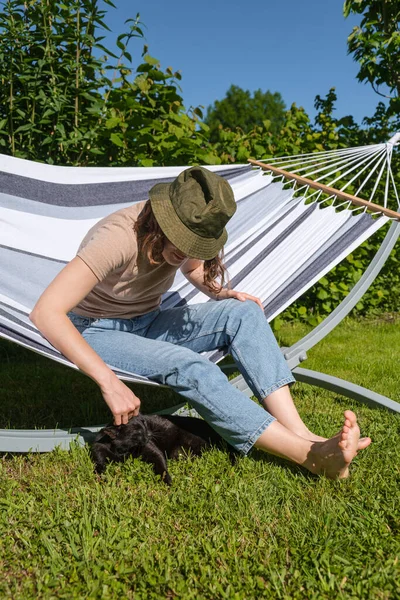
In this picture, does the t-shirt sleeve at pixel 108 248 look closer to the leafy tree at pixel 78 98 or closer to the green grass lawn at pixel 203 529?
the green grass lawn at pixel 203 529

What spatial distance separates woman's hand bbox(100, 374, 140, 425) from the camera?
1.63 metres

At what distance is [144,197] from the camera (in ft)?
8.71

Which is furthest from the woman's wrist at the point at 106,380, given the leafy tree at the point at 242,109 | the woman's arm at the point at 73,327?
the leafy tree at the point at 242,109

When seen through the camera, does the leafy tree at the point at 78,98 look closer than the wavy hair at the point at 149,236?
No

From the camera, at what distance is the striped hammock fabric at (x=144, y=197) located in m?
2.36

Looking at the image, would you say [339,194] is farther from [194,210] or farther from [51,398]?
[51,398]

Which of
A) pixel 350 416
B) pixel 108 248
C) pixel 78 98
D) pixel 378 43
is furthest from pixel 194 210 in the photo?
pixel 378 43

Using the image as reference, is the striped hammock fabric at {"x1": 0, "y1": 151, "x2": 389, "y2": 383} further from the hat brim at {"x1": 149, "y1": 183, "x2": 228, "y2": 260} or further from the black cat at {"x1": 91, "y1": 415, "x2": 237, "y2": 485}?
the hat brim at {"x1": 149, "y1": 183, "x2": 228, "y2": 260}

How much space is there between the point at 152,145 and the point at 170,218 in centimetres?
188

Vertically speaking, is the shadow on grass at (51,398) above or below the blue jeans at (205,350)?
below

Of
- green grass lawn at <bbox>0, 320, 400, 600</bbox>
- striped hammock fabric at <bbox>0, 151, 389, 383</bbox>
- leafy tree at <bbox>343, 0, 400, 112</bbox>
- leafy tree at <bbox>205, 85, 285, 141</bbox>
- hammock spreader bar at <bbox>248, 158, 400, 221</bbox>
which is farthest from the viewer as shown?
leafy tree at <bbox>205, 85, 285, 141</bbox>

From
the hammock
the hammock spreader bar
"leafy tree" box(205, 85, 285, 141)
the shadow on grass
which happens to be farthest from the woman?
"leafy tree" box(205, 85, 285, 141)

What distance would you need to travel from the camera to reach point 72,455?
1979mm

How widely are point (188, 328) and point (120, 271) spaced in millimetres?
358
